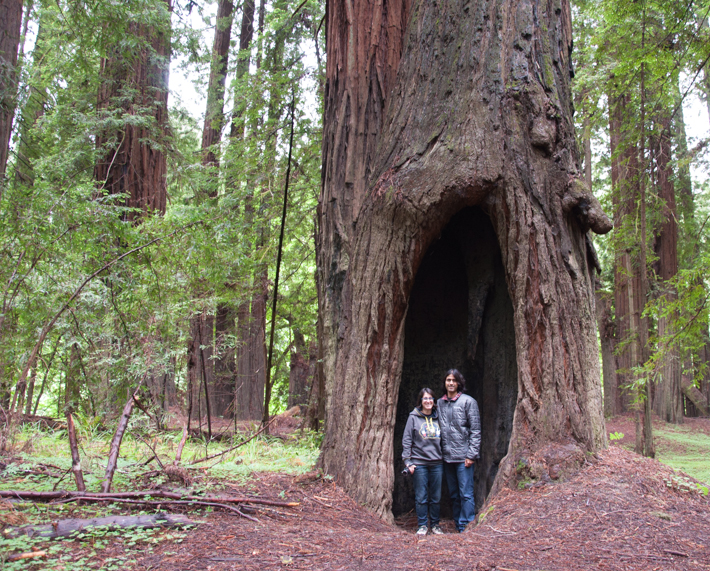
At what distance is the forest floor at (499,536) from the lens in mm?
3266

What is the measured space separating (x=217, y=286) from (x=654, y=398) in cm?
1291

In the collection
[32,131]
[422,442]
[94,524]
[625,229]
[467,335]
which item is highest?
[32,131]

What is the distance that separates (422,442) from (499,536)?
5.96ft

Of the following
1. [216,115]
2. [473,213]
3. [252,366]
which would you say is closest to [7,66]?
[473,213]

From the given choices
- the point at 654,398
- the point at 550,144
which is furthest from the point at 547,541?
the point at 654,398

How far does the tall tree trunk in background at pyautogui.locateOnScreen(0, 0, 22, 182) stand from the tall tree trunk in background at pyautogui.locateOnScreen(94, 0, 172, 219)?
4544mm

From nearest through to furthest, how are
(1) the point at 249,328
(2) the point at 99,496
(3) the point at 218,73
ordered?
(2) the point at 99,496
(1) the point at 249,328
(3) the point at 218,73

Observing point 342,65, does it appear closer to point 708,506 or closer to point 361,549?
point 361,549

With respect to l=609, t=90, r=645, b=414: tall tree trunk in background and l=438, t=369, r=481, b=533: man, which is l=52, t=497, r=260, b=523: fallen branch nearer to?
l=438, t=369, r=481, b=533: man

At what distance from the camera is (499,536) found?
3811mm

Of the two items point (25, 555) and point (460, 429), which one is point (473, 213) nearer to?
point (460, 429)

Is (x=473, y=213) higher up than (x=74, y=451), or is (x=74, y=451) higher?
(x=473, y=213)

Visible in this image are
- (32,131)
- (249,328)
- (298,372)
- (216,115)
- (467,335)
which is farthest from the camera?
(298,372)

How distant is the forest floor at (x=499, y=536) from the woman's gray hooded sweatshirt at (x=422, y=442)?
0.85 meters
